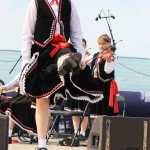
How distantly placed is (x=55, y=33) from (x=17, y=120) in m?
2.55

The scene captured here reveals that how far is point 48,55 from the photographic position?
398 cm

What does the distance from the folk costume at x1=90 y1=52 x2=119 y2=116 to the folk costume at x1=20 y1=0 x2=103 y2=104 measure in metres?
2.41

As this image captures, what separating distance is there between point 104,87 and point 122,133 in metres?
3.33

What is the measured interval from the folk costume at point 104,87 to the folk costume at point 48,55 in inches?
94.9

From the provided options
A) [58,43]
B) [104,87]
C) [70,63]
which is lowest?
[104,87]

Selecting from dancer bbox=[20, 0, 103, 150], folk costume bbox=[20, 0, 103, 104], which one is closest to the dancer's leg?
dancer bbox=[20, 0, 103, 150]

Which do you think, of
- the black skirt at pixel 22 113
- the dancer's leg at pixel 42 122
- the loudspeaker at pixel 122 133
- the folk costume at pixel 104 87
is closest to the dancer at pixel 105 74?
the folk costume at pixel 104 87

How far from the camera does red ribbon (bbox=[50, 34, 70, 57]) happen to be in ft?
13.0

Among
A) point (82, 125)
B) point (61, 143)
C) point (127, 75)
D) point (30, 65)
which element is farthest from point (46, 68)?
point (127, 75)

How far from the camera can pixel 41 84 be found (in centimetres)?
395

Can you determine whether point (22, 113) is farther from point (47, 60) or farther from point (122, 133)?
point (122, 133)

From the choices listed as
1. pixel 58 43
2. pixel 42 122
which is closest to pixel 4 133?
pixel 42 122

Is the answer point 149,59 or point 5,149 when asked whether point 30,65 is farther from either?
point 149,59

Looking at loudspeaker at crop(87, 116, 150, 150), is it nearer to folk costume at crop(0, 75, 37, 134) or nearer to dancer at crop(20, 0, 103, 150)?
dancer at crop(20, 0, 103, 150)
